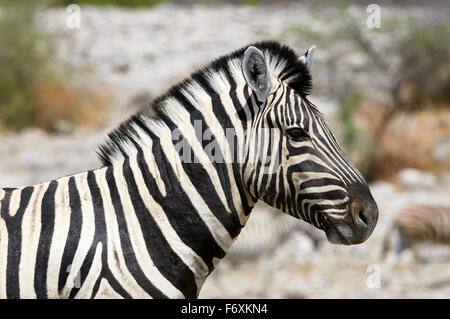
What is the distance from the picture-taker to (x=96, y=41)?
1100 inches

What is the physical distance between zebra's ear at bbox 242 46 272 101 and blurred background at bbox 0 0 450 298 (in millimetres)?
7603

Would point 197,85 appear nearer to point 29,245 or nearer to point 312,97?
point 29,245

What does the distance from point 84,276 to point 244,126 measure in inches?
43.0

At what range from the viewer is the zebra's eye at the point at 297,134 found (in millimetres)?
3479

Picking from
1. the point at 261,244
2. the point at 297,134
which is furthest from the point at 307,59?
the point at 261,244

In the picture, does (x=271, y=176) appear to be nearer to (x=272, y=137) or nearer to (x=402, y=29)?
(x=272, y=137)

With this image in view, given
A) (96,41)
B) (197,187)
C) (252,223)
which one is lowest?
(197,187)

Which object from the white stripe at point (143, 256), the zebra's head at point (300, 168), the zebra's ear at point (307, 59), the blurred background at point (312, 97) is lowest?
the white stripe at point (143, 256)

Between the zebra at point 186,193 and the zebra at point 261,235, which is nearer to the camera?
the zebra at point 186,193

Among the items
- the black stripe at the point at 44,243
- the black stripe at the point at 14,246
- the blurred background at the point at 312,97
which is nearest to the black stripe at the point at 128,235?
the black stripe at the point at 44,243

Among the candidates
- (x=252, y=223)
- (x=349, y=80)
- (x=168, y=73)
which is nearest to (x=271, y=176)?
(x=252, y=223)

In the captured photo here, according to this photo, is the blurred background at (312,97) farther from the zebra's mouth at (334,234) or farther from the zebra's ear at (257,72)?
the zebra's ear at (257,72)

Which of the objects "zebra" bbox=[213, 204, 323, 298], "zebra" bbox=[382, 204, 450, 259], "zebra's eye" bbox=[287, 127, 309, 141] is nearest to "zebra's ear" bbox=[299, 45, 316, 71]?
"zebra's eye" bbox=[287, 127, 309, 141]

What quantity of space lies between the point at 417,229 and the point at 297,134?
10238mm
